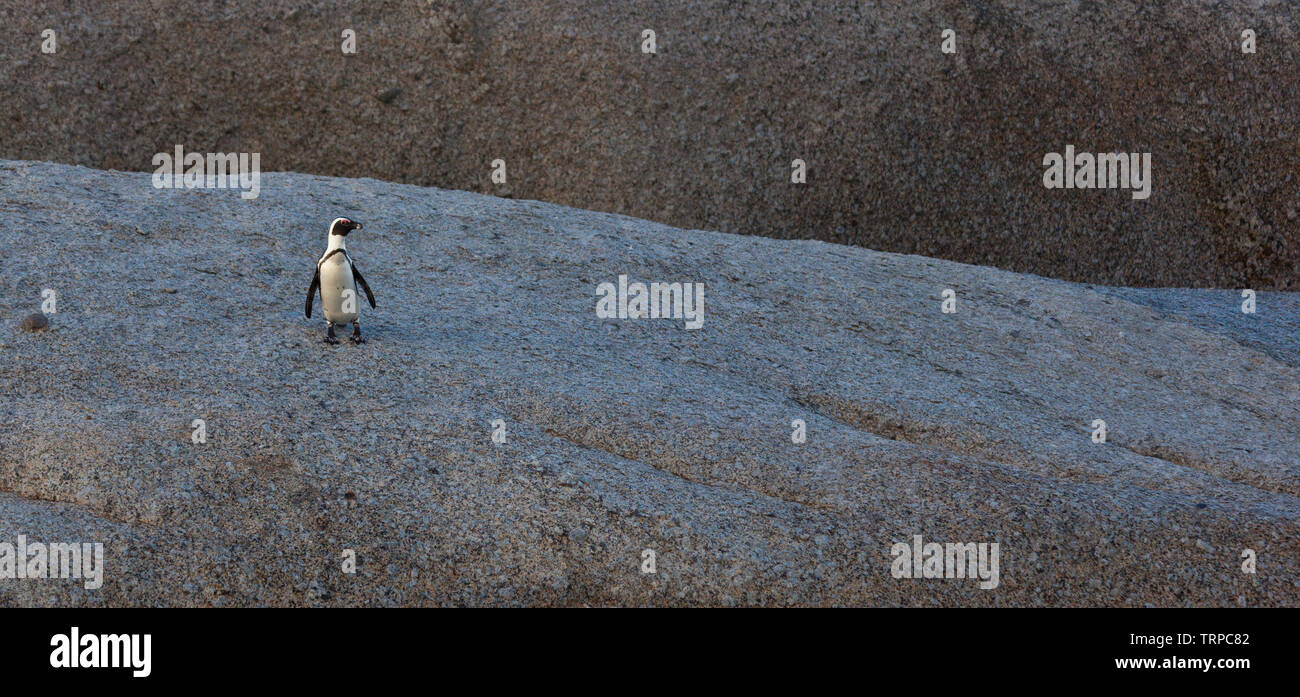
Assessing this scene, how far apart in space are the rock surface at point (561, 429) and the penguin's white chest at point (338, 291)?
10.8 inches

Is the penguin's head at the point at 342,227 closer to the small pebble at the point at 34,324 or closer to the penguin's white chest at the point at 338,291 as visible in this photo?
the penguin's white chest at the point at 338,291

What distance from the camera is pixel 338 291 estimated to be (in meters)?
7.32

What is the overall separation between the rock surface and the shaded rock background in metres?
5.63

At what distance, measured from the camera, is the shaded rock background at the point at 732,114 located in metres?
15.9

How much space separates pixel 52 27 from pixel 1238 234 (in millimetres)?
17751

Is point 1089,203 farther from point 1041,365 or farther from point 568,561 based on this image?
point 568,561

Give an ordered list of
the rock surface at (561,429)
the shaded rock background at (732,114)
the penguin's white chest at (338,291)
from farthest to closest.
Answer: the shaded rock background at (732,114) → the penguin's white chest at (338,291) → the rock surface at (561,429)

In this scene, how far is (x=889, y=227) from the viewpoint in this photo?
1652 cm

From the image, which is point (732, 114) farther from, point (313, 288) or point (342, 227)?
point (313, 288)

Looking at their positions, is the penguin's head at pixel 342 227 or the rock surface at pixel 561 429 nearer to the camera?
the rock surface at pixel 561 429

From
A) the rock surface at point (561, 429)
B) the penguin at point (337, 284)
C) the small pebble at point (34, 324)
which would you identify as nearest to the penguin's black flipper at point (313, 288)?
the penguin at point (337, 284)

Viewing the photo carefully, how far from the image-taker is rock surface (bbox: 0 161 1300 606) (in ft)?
18.5

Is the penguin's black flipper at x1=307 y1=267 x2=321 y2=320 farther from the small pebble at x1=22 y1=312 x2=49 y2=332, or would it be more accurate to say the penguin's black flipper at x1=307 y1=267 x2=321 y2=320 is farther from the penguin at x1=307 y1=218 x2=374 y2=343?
the small pebble at x1=22 y1=312 x2=49 y2=332

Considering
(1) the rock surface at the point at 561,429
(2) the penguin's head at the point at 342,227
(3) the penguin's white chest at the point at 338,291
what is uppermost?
(2) the penguin's head at the point at 342,227
